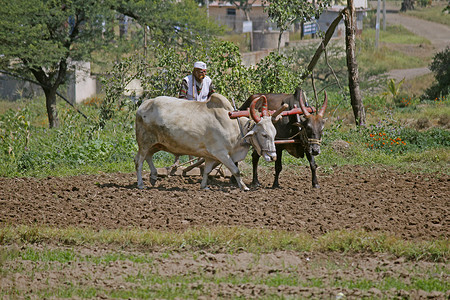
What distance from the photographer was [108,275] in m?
6.12

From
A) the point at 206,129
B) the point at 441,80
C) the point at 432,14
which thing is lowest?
the point at 441,80

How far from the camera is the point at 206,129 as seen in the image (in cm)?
952

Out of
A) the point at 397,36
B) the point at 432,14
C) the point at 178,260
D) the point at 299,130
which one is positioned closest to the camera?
the point at 178,260

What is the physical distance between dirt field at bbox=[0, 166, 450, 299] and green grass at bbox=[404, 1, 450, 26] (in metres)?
42.2

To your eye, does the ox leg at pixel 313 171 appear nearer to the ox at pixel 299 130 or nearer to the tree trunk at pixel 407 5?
the ox at pixel 299 130

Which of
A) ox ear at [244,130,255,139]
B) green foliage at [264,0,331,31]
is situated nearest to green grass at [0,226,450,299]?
ox ear at [244,130,255,139]

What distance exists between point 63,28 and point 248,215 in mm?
11154

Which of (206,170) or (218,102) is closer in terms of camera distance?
(218,102)

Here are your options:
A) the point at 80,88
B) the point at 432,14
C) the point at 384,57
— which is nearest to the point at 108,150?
the point at 80,88

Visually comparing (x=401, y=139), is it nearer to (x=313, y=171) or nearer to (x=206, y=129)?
(x=313, y=171)

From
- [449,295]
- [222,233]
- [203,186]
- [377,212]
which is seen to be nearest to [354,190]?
[377,212]

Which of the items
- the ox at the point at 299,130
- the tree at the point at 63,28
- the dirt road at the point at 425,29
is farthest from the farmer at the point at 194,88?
the dirt road at the point at 425,29

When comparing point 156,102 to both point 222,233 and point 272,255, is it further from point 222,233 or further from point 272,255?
point 272,255

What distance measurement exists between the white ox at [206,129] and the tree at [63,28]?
7.22m
